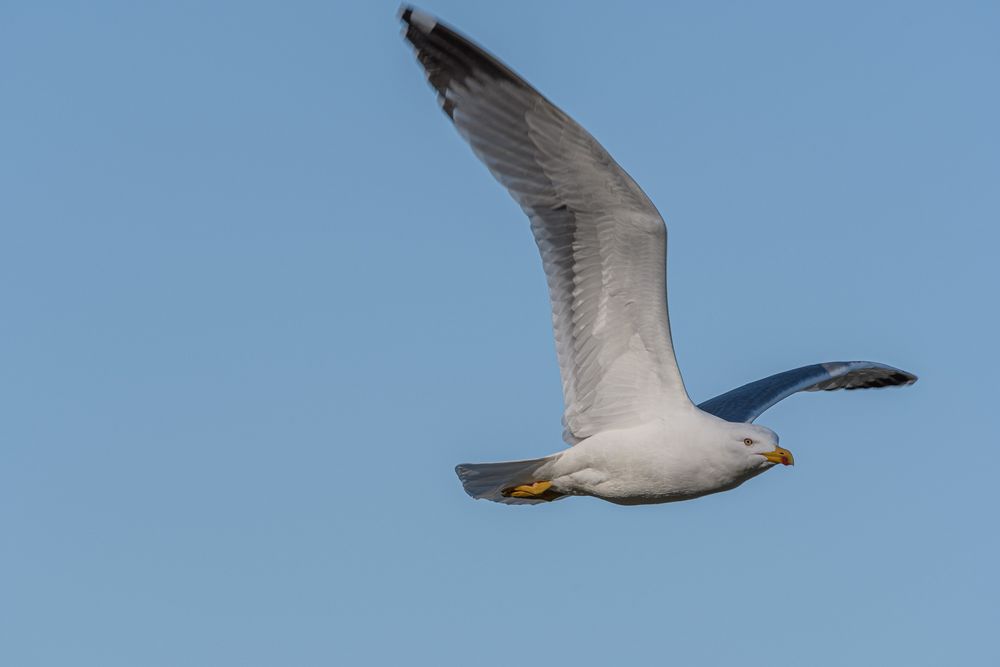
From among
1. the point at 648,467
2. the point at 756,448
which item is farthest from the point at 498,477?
the point at 756,448

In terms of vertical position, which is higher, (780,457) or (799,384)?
(799,384)

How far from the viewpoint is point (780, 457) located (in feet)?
37.5

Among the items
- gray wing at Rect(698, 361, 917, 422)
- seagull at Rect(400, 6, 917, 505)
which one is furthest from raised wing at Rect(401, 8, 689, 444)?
gray wing at Rect(698, 361, 917, 422)

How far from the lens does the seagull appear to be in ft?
35.4

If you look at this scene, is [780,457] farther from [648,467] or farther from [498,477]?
[498,477]

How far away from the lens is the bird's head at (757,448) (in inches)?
451

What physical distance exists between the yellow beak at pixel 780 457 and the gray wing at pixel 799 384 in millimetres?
1764

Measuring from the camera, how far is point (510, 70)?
421 inches

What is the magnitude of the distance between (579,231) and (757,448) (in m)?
2.04

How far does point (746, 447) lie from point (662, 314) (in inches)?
45.0

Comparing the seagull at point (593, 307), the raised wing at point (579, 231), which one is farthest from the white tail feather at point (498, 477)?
the raised wing at point (579, 231)

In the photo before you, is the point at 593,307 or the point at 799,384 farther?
the point at 799,384

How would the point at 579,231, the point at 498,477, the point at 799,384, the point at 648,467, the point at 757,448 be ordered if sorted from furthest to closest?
the point at 799,384, the point at 498,477, the point at 648,467, the point at 757,448, the point at 579,231

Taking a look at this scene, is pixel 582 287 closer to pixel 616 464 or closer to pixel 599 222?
pixel 599 222
